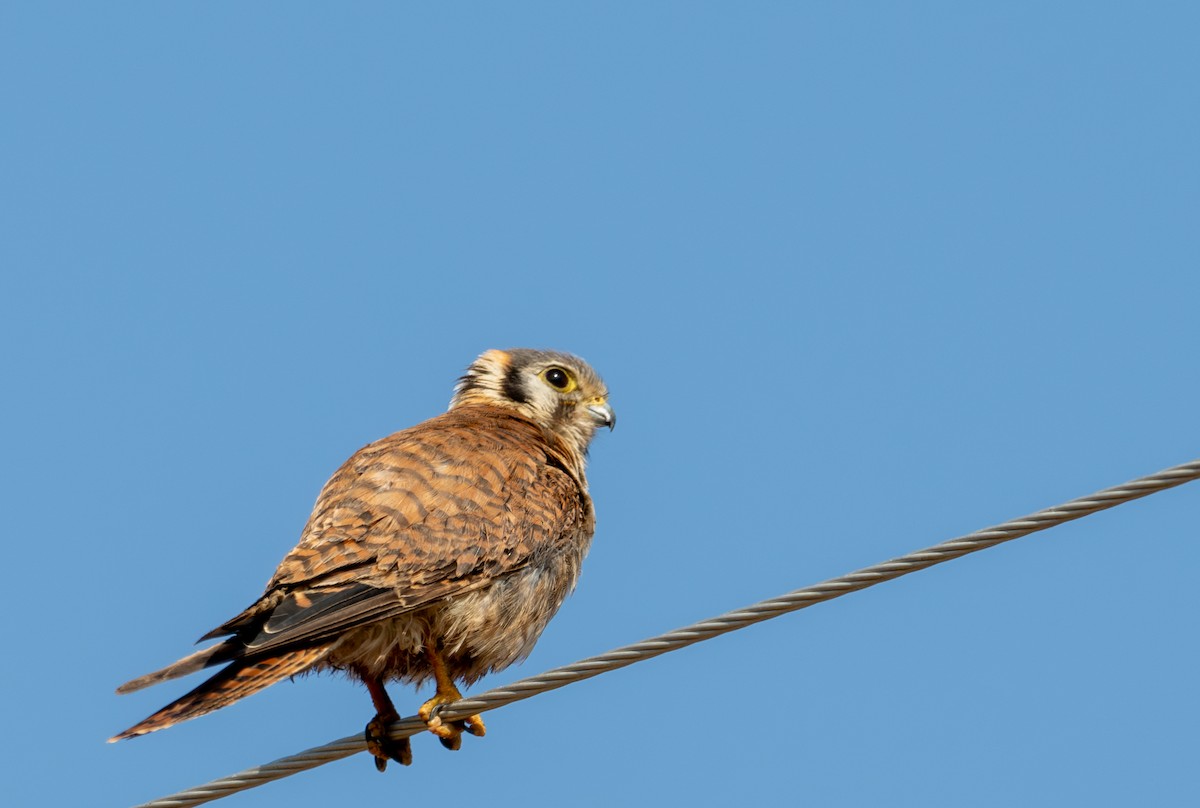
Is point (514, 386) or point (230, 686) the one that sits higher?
point (514, 386)

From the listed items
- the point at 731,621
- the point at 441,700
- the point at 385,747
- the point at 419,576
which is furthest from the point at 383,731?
the point at 731,621

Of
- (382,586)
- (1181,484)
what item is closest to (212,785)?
(382,586)

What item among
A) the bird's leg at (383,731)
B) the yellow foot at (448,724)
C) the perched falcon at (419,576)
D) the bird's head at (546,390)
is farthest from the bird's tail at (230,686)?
the bird's head at (546,390)

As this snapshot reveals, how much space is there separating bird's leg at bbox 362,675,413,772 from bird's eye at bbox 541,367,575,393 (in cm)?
185

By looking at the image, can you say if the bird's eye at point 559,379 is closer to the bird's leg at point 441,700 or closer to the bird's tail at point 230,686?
the bird's leg at point 441,700

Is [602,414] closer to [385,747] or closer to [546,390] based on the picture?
[546,390]

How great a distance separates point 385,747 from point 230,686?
1056 mm

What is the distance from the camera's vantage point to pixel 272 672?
4.03 meters

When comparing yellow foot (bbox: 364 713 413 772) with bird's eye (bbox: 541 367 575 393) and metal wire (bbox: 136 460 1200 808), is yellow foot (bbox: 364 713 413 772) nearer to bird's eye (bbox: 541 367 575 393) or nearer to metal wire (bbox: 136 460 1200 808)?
metal wire (bbox: 136 460 1200 808)

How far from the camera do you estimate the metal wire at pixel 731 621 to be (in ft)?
10.4

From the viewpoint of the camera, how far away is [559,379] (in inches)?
255

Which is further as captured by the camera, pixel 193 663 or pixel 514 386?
pixel 514 386

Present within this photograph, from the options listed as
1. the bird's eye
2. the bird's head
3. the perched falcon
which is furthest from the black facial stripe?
the perched falcon

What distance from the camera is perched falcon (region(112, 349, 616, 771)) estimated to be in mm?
4066
